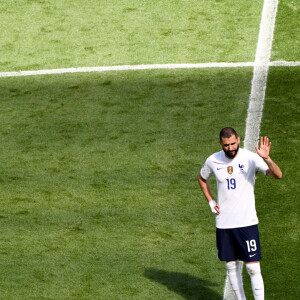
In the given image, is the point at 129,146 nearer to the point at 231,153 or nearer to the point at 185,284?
the point at 185,284

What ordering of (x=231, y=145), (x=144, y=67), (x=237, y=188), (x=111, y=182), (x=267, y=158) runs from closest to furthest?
(x=267, y=158) → (x=231, y=145) → (x=237, y=188) → (x=111, y=182) → (x=144, y=67)

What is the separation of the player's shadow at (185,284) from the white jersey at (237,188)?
1116mm

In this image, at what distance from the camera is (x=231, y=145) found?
26.0 feet

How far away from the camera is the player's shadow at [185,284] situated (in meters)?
8.93

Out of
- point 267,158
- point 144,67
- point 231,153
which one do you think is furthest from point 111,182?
point 267,158

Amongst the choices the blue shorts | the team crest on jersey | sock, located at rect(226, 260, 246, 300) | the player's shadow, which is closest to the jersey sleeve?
the team crest on jersey

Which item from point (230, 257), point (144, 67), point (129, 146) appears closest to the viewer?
point (230, 257)

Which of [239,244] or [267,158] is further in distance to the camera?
[239,244]

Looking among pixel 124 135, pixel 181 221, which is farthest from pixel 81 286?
pixel 124 135

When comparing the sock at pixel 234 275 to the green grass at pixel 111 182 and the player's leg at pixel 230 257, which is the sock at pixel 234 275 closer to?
the player's leg at pixel 230 257

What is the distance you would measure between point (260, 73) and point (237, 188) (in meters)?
5.81

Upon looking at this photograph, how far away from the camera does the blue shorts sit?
8141mm

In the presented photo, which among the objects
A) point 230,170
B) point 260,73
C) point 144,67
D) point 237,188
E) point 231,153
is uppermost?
point 144,67

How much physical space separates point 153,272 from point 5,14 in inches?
334
